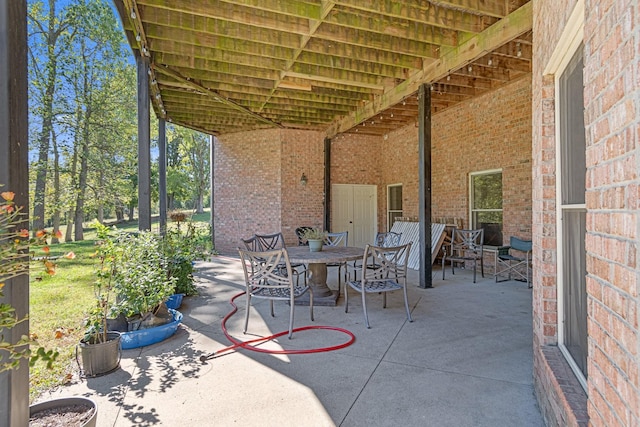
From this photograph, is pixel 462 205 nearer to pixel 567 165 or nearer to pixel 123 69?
pixel 567 165

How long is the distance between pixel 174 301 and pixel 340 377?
104 inches

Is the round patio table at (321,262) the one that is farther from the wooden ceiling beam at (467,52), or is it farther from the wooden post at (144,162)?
the wooden ceiling beam at (467,52)

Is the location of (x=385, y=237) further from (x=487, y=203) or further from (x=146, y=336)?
(x=146, y=336)

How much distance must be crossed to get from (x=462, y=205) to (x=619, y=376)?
6.82 m

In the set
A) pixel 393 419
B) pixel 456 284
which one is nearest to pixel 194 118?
pixel 456 284

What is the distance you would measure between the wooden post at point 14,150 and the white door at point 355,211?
8446 millimetres

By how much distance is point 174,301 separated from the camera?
14.2 ft

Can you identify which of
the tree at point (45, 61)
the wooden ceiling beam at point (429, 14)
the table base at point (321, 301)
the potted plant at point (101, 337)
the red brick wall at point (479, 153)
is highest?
the tree at point (45, 61)

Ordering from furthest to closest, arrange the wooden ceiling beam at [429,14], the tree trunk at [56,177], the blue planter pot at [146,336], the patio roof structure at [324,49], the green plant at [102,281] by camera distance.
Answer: the tree trunk at [56,177], the patio roof structure at [324,49], the wooden ceiling beam at [429,14], the blue planter pot at [146,336], the green plant at [102,281]

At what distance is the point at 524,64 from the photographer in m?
5.46

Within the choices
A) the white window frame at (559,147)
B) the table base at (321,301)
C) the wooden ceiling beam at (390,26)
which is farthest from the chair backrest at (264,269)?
the wooden ceiling beam at (390,26)

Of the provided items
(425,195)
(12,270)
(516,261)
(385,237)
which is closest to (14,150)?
(12,270)

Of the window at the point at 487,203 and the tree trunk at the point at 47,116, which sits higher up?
the tree trunk at the point at 47,116

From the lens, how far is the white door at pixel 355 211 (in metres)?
9.92
